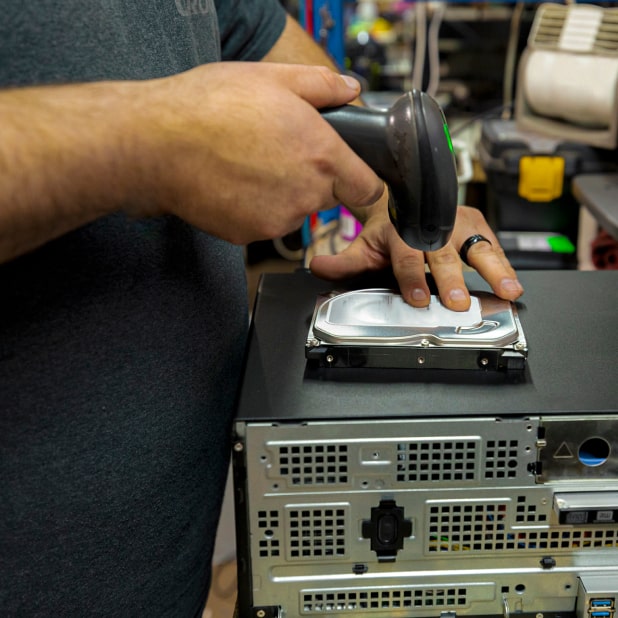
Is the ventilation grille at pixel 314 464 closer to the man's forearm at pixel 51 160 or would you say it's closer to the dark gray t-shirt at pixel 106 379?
the dark gray t-shirt at pixel 106 379

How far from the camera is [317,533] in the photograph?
0.54 metres

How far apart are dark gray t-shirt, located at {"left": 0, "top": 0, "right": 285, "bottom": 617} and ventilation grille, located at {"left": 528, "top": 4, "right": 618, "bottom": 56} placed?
1.23 meters

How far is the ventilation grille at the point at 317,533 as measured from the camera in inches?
21.0

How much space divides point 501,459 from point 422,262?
7.8 inches

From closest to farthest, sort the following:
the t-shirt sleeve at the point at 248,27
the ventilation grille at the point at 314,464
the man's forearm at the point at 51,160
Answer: the man's forearm at the point at 51,160, the ventilation grille at the point at 314,464, the t-shirt sleeve at the point at 248,27

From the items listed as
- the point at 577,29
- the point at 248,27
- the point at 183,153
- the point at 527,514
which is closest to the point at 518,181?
the point at 577,29

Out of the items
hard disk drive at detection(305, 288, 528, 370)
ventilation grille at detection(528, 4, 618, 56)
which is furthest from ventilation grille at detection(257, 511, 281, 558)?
ventilation grille at detection(528, 4, 618, 56)

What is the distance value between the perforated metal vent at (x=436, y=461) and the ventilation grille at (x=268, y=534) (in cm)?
9

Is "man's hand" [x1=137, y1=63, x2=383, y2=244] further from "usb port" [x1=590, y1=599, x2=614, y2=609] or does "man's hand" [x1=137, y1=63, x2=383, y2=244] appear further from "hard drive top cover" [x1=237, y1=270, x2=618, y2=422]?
"usb port" [x1=590, y1=599, x2=614, y2=609]

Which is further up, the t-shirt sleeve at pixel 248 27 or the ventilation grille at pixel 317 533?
the t-shirt sleeve at pixel 248 27

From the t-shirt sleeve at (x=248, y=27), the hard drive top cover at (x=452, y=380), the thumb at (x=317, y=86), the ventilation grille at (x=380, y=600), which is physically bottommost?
the ventilation grille at (x=380, y=600)

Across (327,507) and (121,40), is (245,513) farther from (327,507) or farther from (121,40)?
(121,40)

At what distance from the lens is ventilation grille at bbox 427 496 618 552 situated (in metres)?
0.54

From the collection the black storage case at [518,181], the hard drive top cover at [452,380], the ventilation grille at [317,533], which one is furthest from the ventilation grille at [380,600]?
the black storage case at [518,181]
